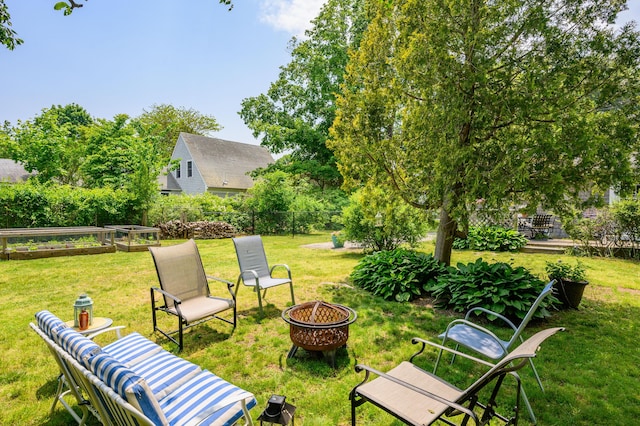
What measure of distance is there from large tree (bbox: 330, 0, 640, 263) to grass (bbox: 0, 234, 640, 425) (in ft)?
6.66

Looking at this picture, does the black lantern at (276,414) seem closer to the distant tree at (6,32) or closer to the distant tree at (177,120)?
the distant tree at (6,32)

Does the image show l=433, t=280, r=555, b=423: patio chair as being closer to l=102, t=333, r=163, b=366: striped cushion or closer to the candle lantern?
l=102, t=333, r=163, b=366: striped cushion

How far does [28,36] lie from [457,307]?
822 cm

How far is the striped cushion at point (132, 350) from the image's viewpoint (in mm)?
2614

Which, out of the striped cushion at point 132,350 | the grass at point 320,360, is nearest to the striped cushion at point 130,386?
the striped cushion at point 132,350

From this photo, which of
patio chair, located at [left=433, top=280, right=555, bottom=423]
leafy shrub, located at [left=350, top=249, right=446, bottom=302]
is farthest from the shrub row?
patio chair, located at [left=433, top=280, right=555, bottom=423]

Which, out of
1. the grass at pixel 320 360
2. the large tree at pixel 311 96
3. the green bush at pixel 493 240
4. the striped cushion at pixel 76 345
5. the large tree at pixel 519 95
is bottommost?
the grass at pixel 320 360

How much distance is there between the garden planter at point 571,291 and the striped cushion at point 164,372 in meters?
5.79

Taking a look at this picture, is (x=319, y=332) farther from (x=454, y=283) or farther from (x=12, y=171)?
(x=12, y=171)

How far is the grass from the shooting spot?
2.81m

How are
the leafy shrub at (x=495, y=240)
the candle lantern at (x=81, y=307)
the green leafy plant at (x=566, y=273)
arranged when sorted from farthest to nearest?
the leafy shrub at (x=495, y=240) < the green leafy plant at (x=566, y=273) < the candle lantern at (x=81, y=307)

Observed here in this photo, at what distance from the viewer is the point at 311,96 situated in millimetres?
20922

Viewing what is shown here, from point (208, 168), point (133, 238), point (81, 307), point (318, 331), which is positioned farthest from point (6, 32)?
point (208, 168)

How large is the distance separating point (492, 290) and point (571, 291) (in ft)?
5.63
